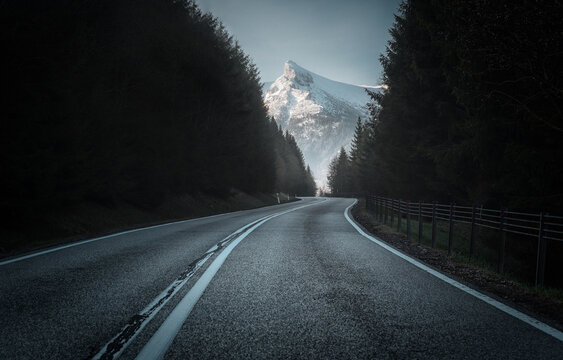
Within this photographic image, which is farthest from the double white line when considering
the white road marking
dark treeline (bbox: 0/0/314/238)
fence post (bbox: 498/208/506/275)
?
dark treeline (bbox: 0/0/314/238)

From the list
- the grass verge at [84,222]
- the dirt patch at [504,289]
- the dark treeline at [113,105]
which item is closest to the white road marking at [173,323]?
the dirt patch at [504,289]

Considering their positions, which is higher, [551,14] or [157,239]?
[551,14]

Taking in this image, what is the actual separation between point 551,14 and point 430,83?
8.24 meters

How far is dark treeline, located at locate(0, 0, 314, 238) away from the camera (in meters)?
7.67

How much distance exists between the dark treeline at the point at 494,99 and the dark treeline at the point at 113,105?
10.8 metres

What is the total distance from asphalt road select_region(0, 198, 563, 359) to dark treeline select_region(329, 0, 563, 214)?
5.30 meters

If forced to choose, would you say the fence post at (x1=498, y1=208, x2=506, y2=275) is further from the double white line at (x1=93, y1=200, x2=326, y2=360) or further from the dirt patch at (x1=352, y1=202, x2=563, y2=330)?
the double white line at (x1=93, y1=200, x2=326, y2=360)

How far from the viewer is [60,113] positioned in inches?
Answer: 343

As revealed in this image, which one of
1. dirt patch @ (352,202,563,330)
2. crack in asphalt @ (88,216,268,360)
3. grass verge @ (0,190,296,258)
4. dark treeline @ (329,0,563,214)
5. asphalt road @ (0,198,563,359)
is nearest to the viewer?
crack in asphalt @ (88,216,268,360)

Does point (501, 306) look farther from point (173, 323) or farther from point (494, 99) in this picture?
point (494, 99)

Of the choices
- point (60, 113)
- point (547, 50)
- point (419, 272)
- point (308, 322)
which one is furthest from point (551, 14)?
point (60, 113)

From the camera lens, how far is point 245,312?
10.2 ft

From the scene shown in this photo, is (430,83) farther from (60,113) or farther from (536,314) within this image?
(60,113)

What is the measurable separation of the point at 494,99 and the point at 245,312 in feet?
31.2
